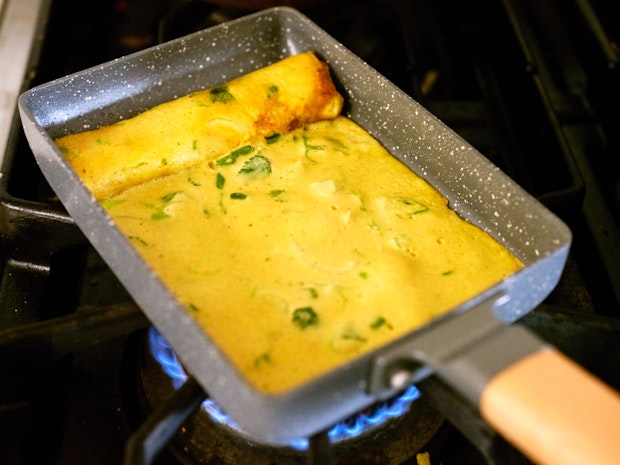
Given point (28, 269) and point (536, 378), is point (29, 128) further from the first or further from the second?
point (536, 378)

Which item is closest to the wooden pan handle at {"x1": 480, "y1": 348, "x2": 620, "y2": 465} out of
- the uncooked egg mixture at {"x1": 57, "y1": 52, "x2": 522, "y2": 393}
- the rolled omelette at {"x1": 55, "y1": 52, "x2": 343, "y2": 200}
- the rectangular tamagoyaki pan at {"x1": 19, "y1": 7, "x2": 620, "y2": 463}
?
the rectangular tamagoyaki pan at {"x1": 19, "y1": 7, "x2": 620, "y2": 463}

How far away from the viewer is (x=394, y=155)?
121cm

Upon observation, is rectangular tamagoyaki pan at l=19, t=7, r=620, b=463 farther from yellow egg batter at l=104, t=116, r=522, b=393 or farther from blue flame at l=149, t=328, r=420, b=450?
blue flame at l=149, t=328, r=420, b=450

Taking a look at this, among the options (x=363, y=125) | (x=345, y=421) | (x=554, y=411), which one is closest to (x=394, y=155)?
(x=363, y=125)

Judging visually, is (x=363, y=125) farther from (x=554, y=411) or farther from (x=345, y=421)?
(x=554, y=411)

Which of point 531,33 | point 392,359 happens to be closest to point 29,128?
point 392,359

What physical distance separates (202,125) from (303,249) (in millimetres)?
291

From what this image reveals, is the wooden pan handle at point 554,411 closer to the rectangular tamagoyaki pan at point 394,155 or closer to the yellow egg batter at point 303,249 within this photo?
the rectangular tamagoyaki pan at point 394,155

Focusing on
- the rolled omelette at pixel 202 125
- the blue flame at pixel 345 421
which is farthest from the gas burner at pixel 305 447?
the rolled omelette at pixel 202 125

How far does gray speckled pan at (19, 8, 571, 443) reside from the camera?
75cm

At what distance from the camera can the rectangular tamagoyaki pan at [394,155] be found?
2.41 ft

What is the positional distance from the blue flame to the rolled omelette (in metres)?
0.25

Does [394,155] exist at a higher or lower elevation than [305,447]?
higher

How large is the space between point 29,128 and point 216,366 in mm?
503
